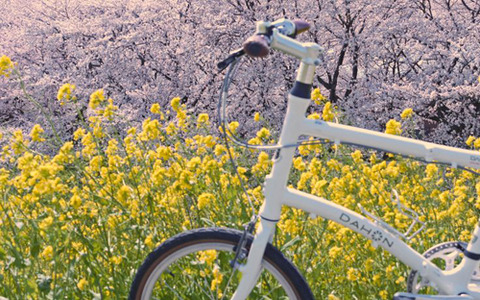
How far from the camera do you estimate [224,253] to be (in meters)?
2.72

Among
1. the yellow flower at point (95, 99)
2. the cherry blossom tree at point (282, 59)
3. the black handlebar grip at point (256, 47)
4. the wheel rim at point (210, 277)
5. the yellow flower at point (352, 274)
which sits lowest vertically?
the wheel rim at point (210, 277)

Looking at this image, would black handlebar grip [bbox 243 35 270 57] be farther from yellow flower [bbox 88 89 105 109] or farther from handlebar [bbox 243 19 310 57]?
yellow flower [bbox 88 89 105 109]

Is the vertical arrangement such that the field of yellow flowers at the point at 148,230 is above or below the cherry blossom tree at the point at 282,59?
below

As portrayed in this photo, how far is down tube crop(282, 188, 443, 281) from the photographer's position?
2.11 metres

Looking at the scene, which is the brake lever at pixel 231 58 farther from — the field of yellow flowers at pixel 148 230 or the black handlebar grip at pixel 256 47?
the field of yellow flowers at pixel 148 230

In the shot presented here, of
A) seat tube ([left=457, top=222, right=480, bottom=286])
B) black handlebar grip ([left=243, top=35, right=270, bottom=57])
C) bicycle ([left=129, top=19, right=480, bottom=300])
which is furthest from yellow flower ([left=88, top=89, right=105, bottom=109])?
seat tube ([left=457, top=222, right=480, bottom=286])

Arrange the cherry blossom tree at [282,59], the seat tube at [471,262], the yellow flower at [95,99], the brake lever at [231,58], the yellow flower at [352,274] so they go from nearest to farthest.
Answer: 1. the brake lever at [231,58]
2. the seat tube at [471,262]
3. the yellow flower at [352,274]
4. the yellow flower at [95,99]
5. the cherry blossom tree at [282,59]

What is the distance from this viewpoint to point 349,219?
212 cm

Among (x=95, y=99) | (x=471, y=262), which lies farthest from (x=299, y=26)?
(x=95, y=99)

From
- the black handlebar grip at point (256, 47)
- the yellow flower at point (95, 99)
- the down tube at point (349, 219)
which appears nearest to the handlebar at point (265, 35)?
the black handlebar grip at point (256, 47)

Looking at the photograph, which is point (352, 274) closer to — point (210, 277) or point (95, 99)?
point (210, 277)

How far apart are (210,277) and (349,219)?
88 cm

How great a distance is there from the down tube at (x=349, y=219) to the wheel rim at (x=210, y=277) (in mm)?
265

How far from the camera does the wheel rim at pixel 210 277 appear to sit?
219 cm
